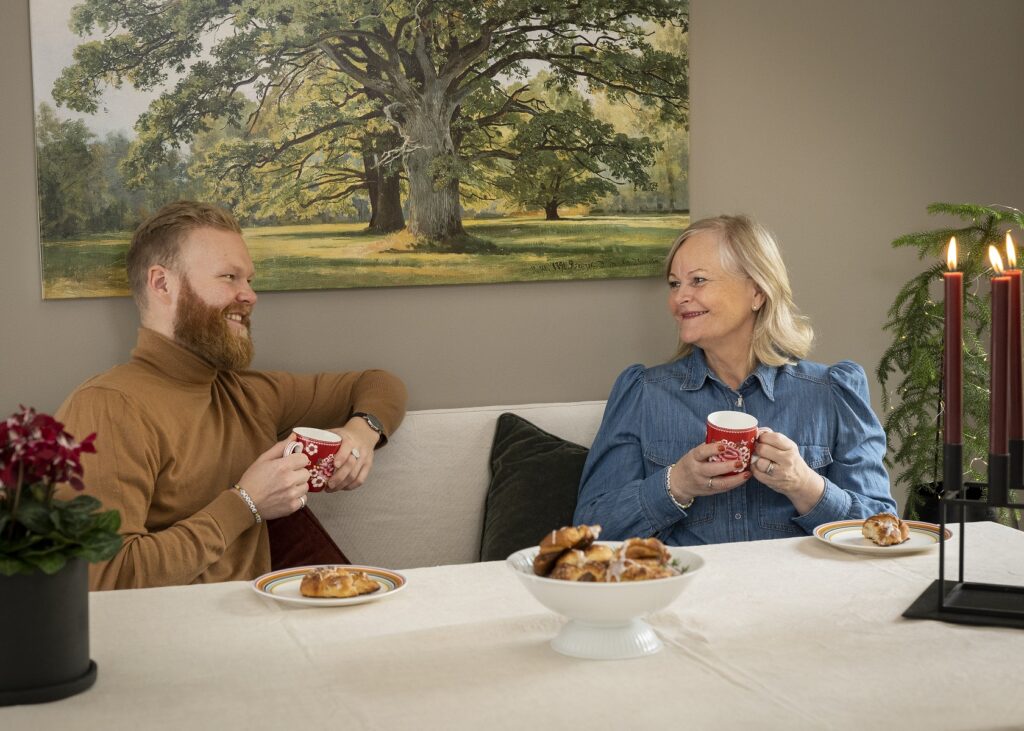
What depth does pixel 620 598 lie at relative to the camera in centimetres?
123

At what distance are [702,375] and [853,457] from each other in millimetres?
347

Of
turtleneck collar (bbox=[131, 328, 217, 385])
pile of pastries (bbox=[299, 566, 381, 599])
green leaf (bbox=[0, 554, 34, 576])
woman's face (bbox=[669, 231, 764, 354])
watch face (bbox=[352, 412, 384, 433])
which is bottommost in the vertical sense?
pile of pastries (bbox=[299, 566, 381, 599])

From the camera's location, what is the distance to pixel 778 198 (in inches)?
119

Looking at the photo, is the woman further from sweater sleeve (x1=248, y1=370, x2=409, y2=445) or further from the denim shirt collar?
sweater sleeve (x1=248, y1=370, x2=409, y2=445)

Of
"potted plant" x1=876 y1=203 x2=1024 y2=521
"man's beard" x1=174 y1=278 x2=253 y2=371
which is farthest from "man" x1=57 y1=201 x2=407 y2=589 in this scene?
"potted plant" x1=876 y1=203 x2=1024 y2=521

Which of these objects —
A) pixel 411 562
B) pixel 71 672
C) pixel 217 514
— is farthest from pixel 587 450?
pixel 71 672

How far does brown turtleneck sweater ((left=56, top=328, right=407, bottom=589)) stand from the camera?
73.9 inches

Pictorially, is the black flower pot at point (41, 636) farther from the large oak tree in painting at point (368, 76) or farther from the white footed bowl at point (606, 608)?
the large oak tree in painting at point (368, 76)

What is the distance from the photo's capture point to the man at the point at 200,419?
75.2 inches

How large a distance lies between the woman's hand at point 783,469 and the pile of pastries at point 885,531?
198 millimetres

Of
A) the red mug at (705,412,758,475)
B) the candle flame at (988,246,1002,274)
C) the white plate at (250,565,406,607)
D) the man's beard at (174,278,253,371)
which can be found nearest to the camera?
the candle flame at (988,246,1002,274)

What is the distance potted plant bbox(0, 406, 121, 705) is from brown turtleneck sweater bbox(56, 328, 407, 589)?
2.22ft

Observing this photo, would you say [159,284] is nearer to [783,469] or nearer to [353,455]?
[353,455]

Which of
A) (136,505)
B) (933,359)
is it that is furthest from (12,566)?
(933,359)
